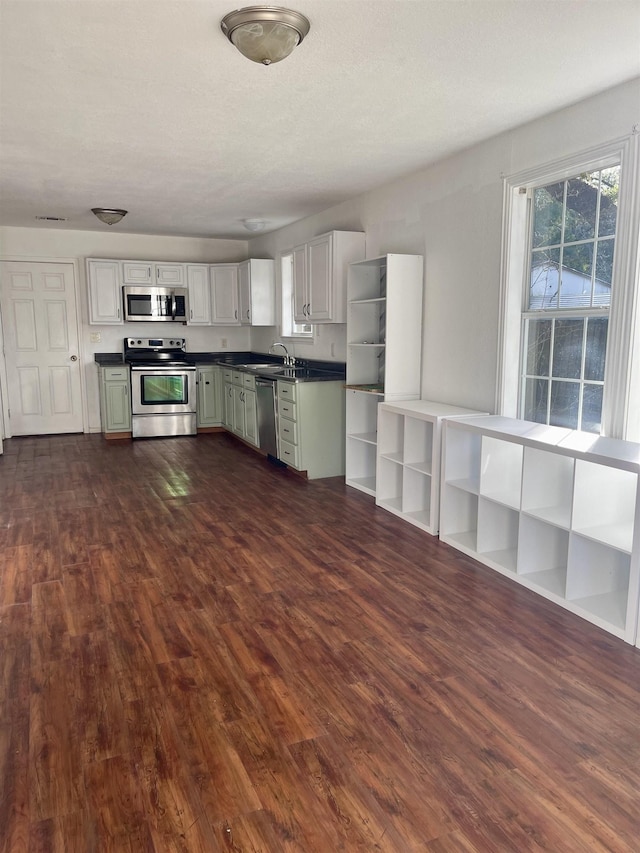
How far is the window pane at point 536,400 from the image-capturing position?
3592 millimetres

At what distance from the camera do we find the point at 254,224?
6.63 metres

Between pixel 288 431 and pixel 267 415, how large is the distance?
56 cm

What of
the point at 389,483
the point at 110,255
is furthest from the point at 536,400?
the point at 110,255

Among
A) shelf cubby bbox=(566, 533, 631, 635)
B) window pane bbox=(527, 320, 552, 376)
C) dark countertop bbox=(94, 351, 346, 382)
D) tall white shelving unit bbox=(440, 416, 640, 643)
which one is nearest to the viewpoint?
tall white shelving unit bbox=(440, 416, 640, 643)

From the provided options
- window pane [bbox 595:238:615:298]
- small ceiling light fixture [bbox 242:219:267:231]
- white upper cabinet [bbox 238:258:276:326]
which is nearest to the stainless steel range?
white upper cabinet [bbox 238:258:276:326]

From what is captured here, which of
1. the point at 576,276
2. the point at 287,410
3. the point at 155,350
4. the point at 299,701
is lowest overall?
the point at 299,701

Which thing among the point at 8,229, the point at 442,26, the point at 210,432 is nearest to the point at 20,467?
the point at 210,432

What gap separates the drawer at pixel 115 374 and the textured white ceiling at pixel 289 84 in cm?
277

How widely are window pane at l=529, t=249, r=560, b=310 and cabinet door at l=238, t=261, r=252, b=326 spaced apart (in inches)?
174

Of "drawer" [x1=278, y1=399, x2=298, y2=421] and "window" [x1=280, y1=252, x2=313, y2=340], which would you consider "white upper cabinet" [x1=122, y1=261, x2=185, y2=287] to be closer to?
"window" [x1=280, y1=252, x2=313, y2=340]

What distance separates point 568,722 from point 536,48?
2.64 metres

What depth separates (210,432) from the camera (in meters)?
7.93

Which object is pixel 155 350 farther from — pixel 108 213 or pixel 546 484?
pixel 546 484

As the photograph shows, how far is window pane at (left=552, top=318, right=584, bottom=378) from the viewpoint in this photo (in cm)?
332
